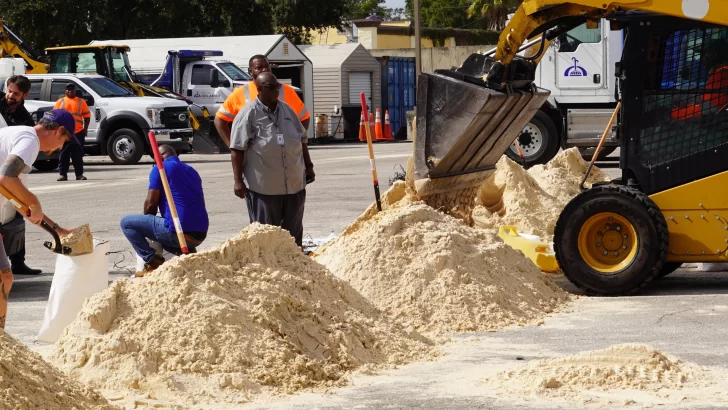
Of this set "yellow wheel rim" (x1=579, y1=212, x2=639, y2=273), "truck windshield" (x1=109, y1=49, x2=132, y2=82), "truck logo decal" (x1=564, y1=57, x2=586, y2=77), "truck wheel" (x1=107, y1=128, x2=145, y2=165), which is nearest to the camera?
"yellow wheel rim" (x1=579, y1=212, x2=639, y2=273)

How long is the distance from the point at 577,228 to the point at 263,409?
445 centimetres

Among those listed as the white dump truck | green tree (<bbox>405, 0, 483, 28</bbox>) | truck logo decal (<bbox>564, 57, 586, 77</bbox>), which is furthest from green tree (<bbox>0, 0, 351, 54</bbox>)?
green tree (<bbox>405, 0, 483, 28</bbox>)

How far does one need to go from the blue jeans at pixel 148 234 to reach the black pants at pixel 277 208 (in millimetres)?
657

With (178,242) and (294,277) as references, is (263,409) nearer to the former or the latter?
(294,277)

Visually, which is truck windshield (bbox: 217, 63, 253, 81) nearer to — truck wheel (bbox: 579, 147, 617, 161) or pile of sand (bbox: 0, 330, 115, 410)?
truck wheel (bbox: 579, 147, 617, 161)

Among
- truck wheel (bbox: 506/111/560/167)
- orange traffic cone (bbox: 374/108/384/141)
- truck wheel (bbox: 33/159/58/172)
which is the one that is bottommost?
orange traffic cone (bbox: 374/108/384/141)

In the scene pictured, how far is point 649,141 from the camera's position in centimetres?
1000

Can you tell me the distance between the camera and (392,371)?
703cm

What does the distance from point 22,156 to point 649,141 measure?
17.0 ft

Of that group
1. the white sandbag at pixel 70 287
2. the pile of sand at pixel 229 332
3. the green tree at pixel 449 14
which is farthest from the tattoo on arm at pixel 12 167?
the green tree at pixel 449 14

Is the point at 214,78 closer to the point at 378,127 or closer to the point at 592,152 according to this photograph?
the point at 378,127

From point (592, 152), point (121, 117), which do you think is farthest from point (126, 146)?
point (592, 152)

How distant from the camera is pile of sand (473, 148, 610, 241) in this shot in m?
12.3

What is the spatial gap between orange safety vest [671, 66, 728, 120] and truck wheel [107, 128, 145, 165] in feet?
60.5
